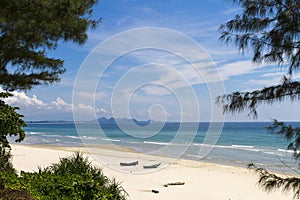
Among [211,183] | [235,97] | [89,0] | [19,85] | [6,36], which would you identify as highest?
[89,0]

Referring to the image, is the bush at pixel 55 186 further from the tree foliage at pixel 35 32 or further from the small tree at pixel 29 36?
the tree foliage at pixel 35 32

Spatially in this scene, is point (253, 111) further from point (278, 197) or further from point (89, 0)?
point (278, 197)

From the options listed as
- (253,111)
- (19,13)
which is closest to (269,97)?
(253,111)

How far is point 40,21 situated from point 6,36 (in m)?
1.46

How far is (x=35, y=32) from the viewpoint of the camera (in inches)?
278

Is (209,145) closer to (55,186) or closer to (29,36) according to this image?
(29,36)

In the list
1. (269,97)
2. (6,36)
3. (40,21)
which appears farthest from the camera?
(6,36)

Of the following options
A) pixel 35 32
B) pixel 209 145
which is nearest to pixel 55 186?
pixel 35 32

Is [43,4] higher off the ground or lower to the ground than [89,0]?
lower

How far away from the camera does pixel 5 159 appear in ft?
24.9

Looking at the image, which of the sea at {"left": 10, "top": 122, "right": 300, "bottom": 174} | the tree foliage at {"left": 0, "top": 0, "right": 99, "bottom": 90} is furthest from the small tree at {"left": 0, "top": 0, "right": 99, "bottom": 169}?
the sea at {"left": 10, "top": 122, "right": 300, "bottom": 174}

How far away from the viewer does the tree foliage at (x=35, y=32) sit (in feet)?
20.2

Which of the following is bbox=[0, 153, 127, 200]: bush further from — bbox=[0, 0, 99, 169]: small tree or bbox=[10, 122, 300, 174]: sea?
bbox=[10, 122, 300, 174]: sea

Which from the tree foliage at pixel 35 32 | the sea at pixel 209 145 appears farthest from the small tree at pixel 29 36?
the sea at pixel 209 145
